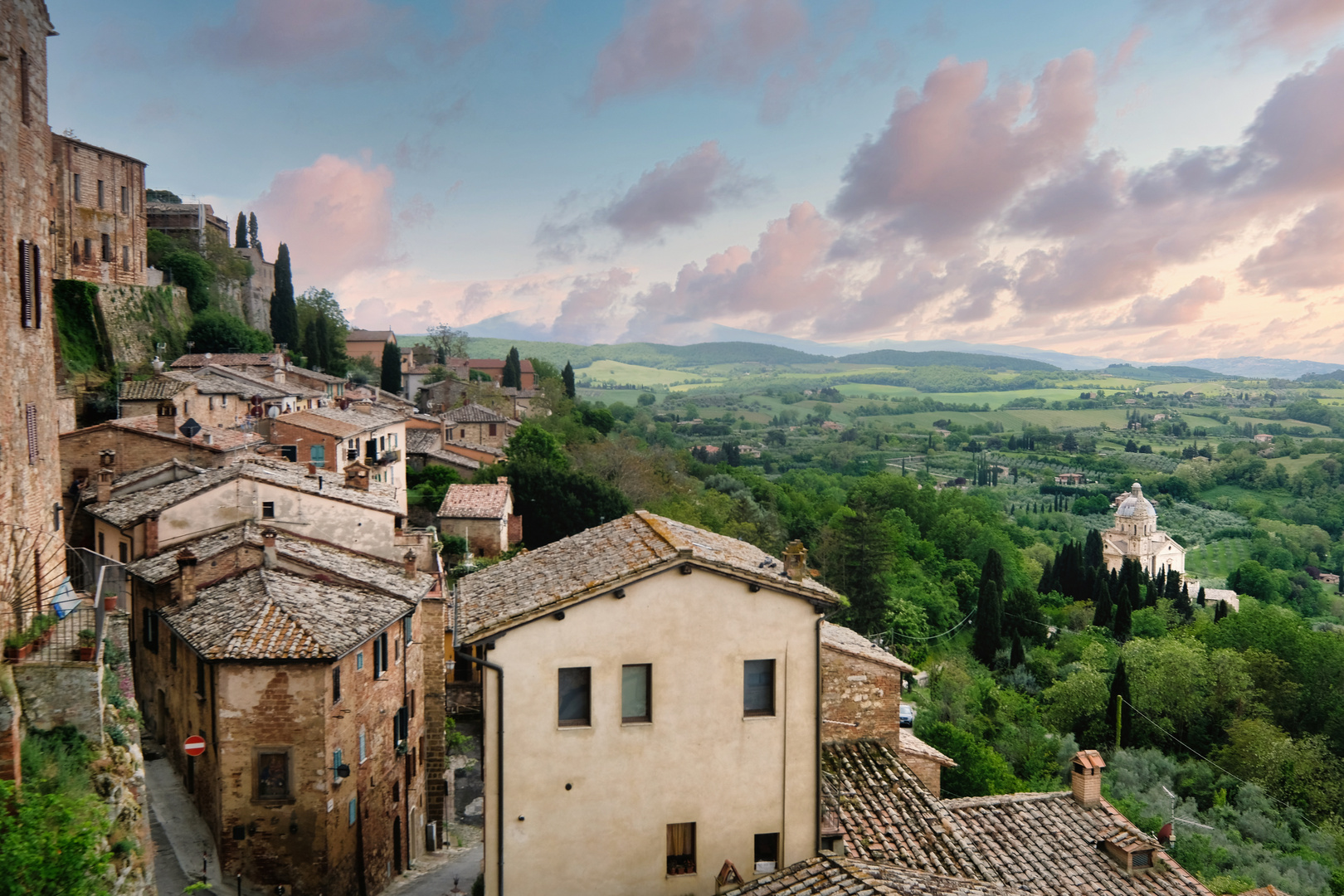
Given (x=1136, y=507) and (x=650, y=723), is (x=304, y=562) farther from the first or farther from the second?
(x=1136, y=507)

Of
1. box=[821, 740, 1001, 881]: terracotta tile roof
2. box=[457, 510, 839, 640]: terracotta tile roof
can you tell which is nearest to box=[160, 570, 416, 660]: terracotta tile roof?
box=[457, 510, 839, 640]: terracotta tile roof

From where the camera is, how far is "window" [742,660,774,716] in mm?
12117

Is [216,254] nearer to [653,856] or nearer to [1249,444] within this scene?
[653,856]

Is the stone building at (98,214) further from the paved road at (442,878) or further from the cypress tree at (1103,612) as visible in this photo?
the cypress tree at (1103,612)

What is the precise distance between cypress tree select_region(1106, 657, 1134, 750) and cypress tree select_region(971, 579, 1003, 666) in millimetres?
15426

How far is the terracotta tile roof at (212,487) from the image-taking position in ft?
80.1

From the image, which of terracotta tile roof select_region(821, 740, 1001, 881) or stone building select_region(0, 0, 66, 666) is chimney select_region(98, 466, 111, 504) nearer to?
stone building select_region(0, 0, 66, 666)

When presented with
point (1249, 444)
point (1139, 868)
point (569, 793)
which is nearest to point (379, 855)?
point (569, 793)

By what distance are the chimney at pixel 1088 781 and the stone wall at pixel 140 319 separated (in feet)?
155

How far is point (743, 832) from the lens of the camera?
12047 millimetres

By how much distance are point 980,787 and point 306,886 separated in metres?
17.9

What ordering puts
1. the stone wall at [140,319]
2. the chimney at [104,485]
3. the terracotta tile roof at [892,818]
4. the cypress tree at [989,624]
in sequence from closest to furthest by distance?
the terracotta tile roof at [892,818] < the chimney at [104,485] < the stone wall at [140,319] < the cypress tree at [989,624]

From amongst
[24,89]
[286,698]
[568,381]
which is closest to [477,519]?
[286,698]

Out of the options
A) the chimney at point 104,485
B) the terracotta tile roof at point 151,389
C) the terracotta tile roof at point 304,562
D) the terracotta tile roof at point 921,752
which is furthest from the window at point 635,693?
the terracotta tile roof at point 151,389
